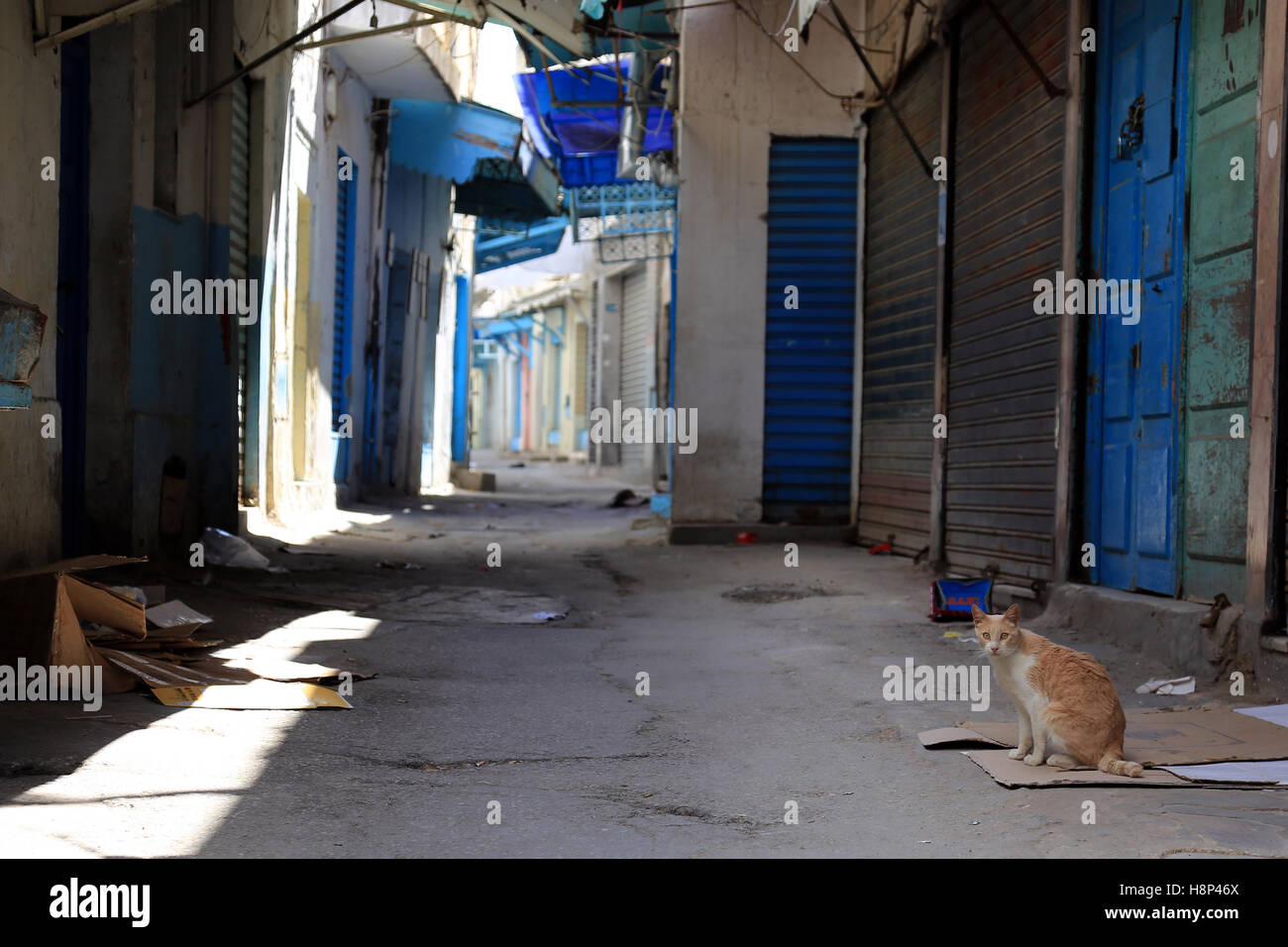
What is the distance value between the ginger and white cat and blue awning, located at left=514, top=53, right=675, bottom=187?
1019cm

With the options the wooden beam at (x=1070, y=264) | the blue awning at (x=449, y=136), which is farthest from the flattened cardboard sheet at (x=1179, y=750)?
the blue awning at (x=449, y=136)

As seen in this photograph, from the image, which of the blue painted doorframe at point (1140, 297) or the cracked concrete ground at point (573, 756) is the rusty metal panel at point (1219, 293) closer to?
the blue painted doorframe at point (1140, 297)

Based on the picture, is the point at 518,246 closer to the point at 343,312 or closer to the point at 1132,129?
the point at 343,312

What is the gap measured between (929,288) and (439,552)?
4.57m

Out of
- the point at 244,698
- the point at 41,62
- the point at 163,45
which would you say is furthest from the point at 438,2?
the point at 244,698

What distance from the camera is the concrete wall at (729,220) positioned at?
34.0ft

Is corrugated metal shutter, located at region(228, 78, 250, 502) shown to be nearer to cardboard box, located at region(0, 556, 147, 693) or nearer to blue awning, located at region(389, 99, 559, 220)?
cardboard box, located at region(0, 556, 147, 693)

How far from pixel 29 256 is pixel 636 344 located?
21.7m

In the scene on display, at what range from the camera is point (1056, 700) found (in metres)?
3.36

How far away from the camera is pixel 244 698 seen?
415 centimetres

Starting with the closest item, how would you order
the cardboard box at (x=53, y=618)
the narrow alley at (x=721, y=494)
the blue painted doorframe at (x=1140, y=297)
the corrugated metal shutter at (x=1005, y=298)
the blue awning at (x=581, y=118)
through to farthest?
the narrow alley at (x=721, y=494), the cardboard box at (x=53, y=618), the blue painted doorframe at (x=1140, y=297), the corrugated metal shutter at (x=1005, y=298), the blue awning at (x=581, y=118)

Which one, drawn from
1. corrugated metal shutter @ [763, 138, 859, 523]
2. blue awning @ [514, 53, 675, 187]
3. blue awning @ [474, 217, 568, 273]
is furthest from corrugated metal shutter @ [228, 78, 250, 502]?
blue awning @ [474, 217, 568, 273]

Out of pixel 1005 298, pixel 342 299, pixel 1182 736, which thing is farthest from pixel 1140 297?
pixel 342 299

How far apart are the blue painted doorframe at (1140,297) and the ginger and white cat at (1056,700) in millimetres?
2093
